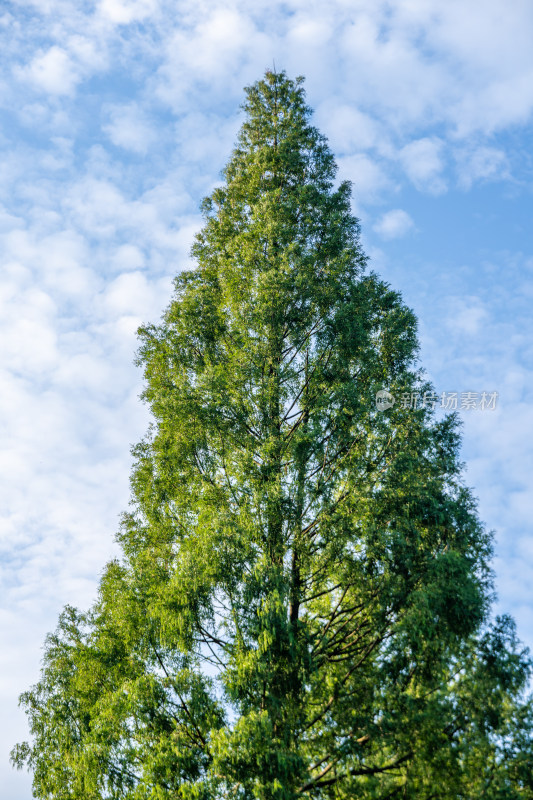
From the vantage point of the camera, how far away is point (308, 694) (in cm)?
852

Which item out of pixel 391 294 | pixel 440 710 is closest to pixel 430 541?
pixel 440 710

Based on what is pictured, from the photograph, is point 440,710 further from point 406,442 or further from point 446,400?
point 446,400

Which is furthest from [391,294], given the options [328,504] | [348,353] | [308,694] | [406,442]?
[308,694]

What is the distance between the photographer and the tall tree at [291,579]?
7.31 metres

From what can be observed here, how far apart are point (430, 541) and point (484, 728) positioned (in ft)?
8.19

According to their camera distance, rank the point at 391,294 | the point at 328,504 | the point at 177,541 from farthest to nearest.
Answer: the point at 391,294 → the point at 177,541 → the point at 328,504

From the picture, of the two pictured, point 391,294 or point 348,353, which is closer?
point 348,353

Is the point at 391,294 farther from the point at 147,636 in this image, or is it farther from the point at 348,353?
the point at 147,636

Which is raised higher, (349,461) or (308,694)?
(349,461)

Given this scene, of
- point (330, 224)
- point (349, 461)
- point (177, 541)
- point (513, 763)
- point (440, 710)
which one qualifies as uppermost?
point (330, 224)

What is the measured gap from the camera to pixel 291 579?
361 inches

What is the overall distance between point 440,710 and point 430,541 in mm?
2343

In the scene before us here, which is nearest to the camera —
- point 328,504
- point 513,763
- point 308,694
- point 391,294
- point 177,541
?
point 513,763

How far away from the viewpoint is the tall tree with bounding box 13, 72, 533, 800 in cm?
731
